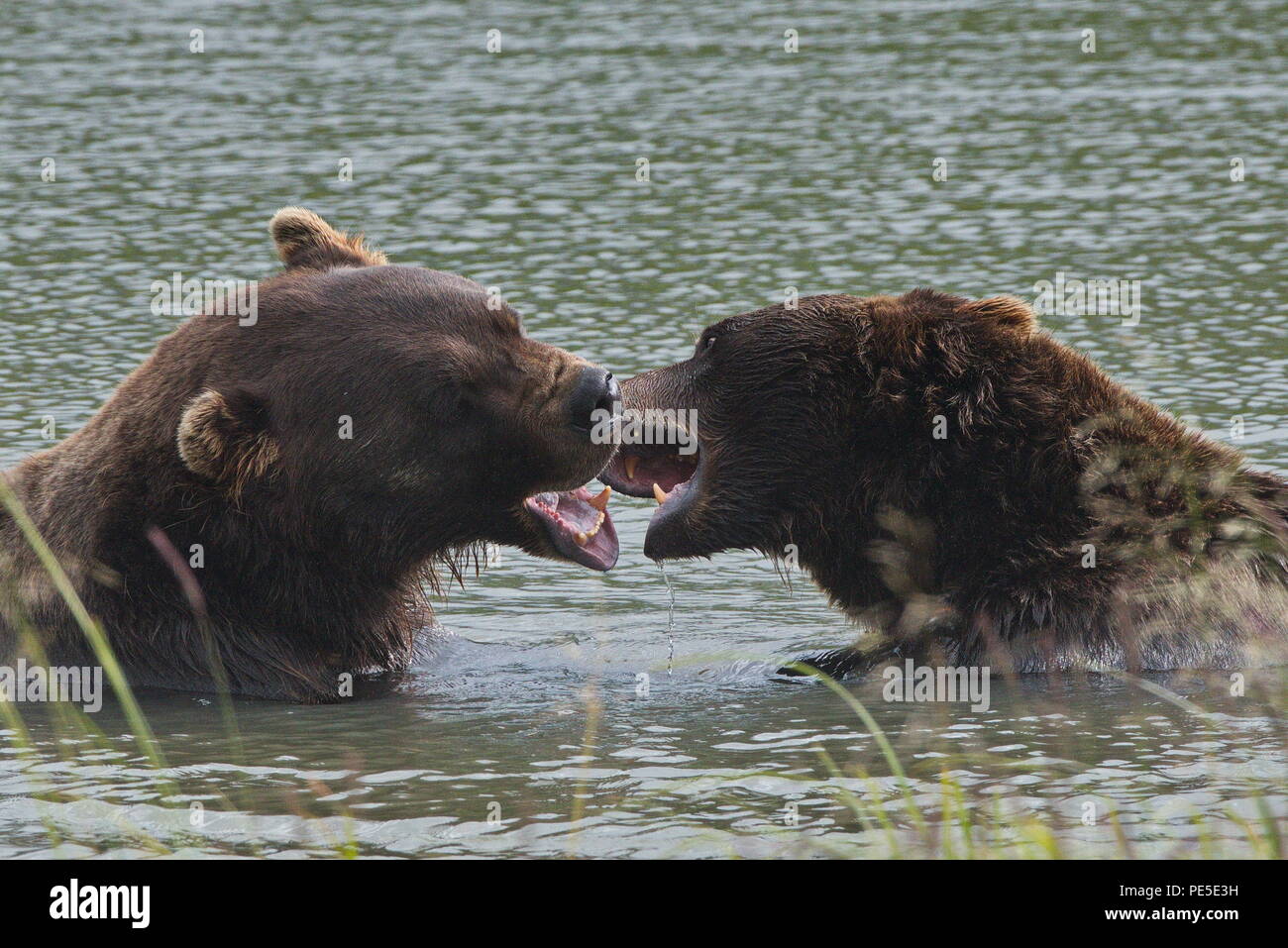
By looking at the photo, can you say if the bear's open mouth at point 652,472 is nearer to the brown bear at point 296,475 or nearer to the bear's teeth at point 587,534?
the bear's teeth at point 587,534

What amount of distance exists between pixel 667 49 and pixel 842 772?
62.5 feet

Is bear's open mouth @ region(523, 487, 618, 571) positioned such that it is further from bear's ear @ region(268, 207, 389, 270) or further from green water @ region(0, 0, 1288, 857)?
bear's ear @ region(268, 207, 389, 270)

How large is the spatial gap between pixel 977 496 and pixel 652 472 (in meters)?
1.49

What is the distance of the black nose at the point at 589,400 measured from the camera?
22.4ft

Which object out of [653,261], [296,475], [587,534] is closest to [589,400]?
[587,534]

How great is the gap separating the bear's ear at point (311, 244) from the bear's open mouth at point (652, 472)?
1242mm

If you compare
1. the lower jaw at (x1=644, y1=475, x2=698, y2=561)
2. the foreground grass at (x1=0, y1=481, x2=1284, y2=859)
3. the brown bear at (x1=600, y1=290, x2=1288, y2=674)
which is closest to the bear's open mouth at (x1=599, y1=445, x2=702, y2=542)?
the lower jaw at (x1=644, y1=475, x2=698, y2=561)

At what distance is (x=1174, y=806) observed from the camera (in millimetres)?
5441

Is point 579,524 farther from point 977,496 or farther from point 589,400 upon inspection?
point 977,496

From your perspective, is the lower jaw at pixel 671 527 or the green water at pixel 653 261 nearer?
the green water at pixel 653 261

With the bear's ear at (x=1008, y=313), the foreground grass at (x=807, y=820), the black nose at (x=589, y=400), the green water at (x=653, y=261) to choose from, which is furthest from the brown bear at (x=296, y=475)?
the bear's ear at (x=1008, y=313)

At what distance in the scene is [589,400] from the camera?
22.4 feet

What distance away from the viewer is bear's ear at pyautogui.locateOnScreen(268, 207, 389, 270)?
24.2 feet
